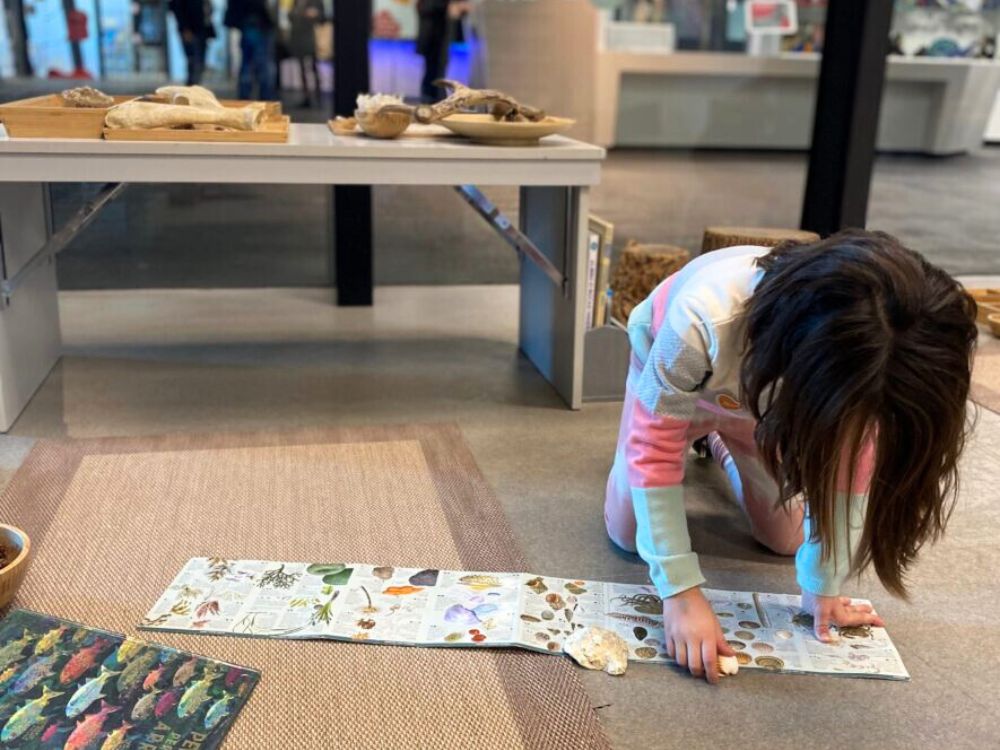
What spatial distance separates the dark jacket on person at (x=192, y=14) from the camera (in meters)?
3.04

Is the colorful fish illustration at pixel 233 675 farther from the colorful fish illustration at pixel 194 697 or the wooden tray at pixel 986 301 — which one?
the wooden tray at pixel 986 301

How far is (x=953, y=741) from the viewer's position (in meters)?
1.21

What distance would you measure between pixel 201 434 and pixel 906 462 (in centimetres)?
152

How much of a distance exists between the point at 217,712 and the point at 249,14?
2474 millimetres

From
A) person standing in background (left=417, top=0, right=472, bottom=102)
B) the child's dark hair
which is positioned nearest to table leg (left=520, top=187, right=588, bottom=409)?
person standing in background (left=417, top=0, right=472, bottom=102)

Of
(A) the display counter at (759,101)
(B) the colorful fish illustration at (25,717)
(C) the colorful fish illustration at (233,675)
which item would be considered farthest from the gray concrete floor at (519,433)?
(A) the display counter at (759,101)

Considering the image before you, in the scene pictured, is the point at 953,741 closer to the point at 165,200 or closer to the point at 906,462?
the point at 906,462

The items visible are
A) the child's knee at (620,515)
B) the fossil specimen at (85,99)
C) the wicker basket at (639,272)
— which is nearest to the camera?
the child's knee at (620,515)

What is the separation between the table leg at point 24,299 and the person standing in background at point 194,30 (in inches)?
31.1

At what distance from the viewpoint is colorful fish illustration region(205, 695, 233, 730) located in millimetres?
1177

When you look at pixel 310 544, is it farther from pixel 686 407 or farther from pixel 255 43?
pixel 255 43

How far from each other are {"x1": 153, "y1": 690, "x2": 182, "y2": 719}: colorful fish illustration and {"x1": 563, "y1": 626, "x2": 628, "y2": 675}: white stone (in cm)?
51

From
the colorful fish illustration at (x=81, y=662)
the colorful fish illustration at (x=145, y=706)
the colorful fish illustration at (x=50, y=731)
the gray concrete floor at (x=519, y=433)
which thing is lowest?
the gray concrete floor at (x=519, y=433)

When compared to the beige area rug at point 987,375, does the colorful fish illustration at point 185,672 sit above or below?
above
